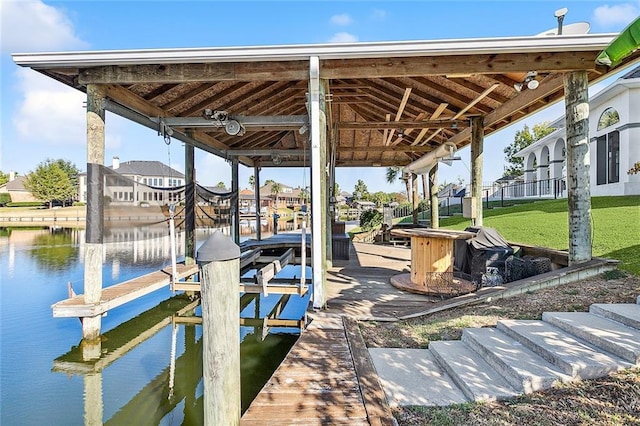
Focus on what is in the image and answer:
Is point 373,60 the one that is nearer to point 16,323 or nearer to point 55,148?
point 16,323

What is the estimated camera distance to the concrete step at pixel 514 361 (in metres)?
2.52

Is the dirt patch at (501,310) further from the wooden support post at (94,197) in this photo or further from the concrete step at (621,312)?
the wooden support post at (94,197)

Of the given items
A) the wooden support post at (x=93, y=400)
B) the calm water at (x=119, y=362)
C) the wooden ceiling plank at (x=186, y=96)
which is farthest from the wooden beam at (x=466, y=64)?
the wooden support post at (x=93, y=400)

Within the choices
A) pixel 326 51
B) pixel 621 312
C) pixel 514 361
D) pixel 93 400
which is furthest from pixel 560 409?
pixel 93 400

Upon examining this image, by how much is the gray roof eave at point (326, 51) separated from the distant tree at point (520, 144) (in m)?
28.3

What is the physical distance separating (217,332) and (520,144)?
37.9 metres

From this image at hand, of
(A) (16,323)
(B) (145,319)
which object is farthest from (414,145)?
(A) (16,323)

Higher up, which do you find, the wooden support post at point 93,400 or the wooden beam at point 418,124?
the wooden beam at point 418,124

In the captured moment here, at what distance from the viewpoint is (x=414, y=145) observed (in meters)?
11.2

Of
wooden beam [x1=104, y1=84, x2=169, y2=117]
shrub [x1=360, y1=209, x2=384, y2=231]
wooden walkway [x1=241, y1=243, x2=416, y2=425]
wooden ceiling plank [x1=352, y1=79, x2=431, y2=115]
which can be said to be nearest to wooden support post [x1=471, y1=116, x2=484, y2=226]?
wooden ceiling plank [x1=352, y1=79, x2=431, y2=115]

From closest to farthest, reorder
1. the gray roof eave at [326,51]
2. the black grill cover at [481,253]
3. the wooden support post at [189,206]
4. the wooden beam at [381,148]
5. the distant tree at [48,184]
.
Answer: the gray roof eave at [326,51] → the black grill cover at [481,253] → the wooden support post at [189,206] → the wooden beam at [381,148] → the distant tree at [48,184]

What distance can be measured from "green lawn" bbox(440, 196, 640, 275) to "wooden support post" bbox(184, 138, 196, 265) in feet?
25.0

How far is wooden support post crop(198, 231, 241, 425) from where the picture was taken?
1.98 m

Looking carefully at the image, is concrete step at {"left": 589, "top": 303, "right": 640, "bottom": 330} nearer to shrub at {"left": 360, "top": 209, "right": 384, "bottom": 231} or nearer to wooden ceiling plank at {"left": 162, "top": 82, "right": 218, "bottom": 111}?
wooden ceiling plank at {"left": 162, "top": 82, "right": 218, "bottom": 111}
